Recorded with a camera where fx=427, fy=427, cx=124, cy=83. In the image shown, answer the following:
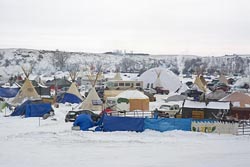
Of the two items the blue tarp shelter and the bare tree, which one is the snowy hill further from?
the blue tarp shelter

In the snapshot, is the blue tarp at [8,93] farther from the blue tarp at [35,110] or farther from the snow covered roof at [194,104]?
the snow covered roof at [194,104]

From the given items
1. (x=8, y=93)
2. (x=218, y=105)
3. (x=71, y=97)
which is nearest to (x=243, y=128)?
(x=218, y=105)

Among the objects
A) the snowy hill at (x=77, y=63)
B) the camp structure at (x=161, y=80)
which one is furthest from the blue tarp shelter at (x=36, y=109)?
the snowy hill at (x=77, y=63)

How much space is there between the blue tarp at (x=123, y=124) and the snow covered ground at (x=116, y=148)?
543 millimetres

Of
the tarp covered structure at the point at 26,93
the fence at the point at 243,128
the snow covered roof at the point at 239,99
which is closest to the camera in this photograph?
the fence at the point at 243,128

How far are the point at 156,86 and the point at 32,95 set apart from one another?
971 inches

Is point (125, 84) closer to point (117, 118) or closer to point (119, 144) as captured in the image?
point (117, 118)

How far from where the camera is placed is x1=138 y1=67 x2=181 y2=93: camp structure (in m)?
58.0

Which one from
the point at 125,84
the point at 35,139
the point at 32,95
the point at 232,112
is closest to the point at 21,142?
the point at 35,139

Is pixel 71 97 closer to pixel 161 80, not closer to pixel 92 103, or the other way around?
pixel 92 103

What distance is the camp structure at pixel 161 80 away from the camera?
5797 cm

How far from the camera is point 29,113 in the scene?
28.2 metres

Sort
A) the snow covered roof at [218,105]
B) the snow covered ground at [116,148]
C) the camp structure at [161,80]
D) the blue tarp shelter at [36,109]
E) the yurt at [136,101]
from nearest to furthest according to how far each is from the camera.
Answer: the snow covered ground at [116,148], the snow covered roof at [218,105], the blue tarp shelter at [36,109], the yurt at [136,101], the camp structure at [161,80]

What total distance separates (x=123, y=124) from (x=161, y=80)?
37698 millimetres
